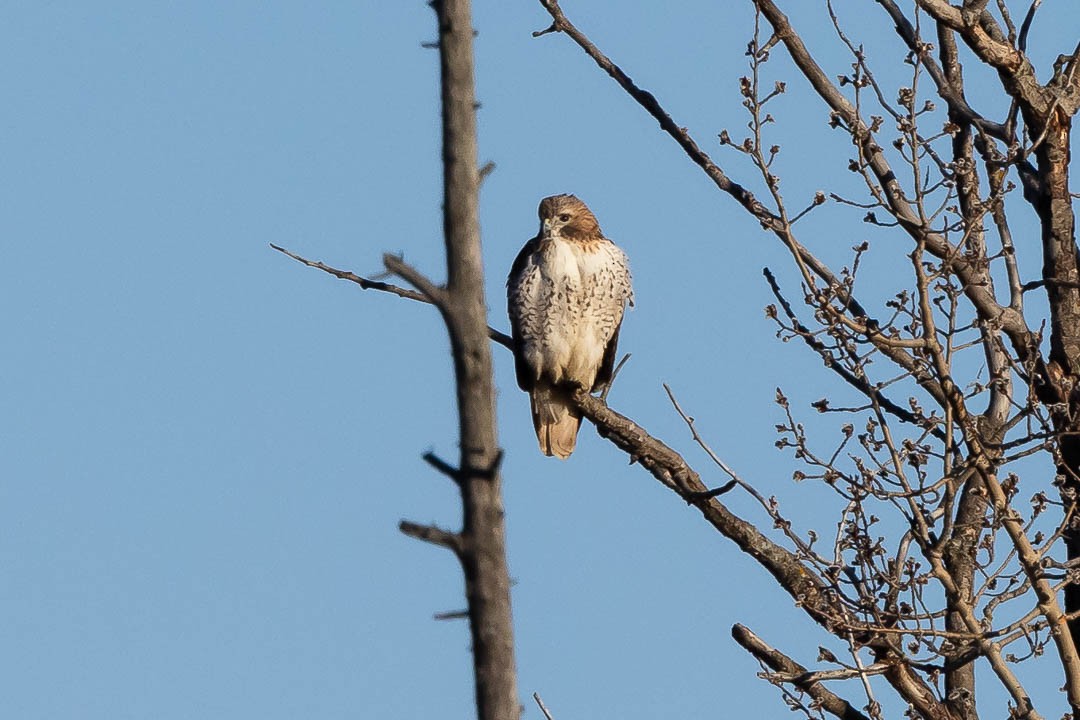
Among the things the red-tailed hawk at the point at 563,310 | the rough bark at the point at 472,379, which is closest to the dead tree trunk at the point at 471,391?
the rough bark at the point at 472,379

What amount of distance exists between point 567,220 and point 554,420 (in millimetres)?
969

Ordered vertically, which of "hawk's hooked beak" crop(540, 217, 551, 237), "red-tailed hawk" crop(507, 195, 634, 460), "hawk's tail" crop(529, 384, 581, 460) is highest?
"hawk's hooked beak" crop(540, 217, 551, 237)

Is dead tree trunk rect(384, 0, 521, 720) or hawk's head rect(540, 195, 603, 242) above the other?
hawk's head rect(540, 195, 603, 242)

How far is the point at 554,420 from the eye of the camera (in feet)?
27.2

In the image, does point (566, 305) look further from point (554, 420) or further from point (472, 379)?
point (472, 379)

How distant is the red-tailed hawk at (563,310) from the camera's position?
8008 millimetres

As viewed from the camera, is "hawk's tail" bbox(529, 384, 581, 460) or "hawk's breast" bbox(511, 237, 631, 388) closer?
"hawk's breast" bbox(511, 237, 631, 388)

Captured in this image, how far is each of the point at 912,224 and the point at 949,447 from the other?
71 cm

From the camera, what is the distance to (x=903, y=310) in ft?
16.8

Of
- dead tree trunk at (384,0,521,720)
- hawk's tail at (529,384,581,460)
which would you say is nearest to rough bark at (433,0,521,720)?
dead tree trunk at (384,0,521,720)

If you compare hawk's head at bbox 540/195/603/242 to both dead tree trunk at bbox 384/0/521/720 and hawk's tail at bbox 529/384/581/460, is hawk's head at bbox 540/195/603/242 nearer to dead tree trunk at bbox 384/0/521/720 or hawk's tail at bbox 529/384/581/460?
hawk's tail at bbox 529/384/581/460

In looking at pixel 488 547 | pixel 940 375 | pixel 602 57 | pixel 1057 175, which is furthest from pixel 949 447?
pixel 488 547

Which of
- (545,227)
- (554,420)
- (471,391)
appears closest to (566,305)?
(545,227)

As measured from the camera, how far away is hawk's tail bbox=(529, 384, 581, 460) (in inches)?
325
